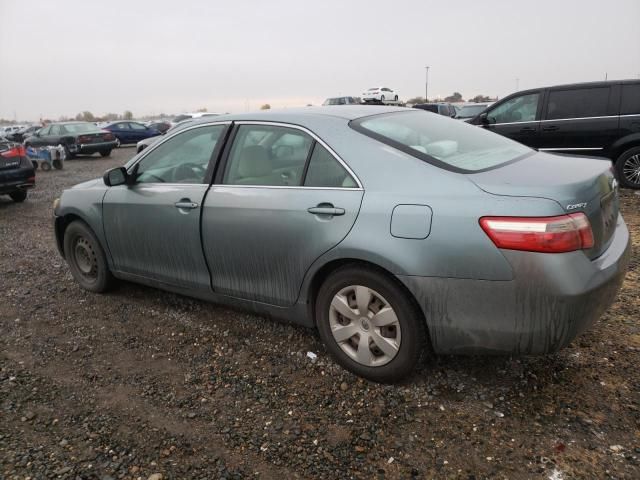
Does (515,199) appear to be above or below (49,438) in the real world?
above

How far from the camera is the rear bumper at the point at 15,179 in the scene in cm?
920

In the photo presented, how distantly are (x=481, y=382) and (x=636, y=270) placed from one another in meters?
2.53

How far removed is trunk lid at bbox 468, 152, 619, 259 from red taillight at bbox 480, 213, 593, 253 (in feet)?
0.17

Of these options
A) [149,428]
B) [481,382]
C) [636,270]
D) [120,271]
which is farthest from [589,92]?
[149,428]

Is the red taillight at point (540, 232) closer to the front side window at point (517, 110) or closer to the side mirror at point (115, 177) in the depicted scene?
the side mirror at point (115, 177)

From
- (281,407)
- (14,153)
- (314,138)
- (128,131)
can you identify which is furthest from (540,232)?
(128,131)

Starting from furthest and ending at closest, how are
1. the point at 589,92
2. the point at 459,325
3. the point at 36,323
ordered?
1. the point at 589,92
2. the point at 36,323
3. the point at 459,325

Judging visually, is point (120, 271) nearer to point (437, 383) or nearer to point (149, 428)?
point (149, 428)

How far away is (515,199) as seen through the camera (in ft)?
7.68

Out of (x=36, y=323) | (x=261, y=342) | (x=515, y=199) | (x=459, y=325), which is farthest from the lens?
(x=36, y=323)

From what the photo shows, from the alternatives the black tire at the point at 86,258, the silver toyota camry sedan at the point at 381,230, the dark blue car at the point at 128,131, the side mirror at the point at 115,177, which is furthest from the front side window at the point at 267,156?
the dark blue car at the point at 128,131

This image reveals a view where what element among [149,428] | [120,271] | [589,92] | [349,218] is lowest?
[149,428]

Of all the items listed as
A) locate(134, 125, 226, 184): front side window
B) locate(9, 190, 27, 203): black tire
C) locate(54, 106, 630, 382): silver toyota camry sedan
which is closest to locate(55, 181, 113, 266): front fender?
locate(54, 106, 630, 382): silver toyota camry sedan

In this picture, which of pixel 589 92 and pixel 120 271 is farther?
pixel 589 92
